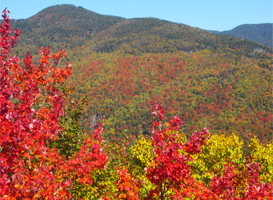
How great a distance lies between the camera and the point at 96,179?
44.7 feet

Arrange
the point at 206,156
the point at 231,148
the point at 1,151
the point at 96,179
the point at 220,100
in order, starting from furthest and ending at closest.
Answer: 1. the point at 220,100
2. the point at 231,148
3. the point at 206,156
4. the point at 96,179
5. the point at 1,151

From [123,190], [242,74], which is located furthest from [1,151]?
[242,74]

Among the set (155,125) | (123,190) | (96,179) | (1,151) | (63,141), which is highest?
(155,125)

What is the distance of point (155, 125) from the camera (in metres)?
6.57

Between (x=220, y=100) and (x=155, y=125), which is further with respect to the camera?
(x=220, y=100)

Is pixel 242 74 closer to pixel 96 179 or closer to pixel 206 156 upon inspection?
pixel 206 156

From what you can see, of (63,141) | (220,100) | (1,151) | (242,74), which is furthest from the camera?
(242,74)

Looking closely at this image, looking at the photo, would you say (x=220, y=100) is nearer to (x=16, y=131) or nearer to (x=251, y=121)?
(x=251, y=121)

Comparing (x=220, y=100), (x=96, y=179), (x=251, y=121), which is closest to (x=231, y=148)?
(x=96, y=179)

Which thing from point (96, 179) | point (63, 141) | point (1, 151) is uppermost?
point (1, 151)

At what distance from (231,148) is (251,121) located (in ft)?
405

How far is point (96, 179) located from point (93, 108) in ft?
574

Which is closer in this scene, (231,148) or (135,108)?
(231,148)

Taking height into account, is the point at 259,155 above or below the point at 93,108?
above
